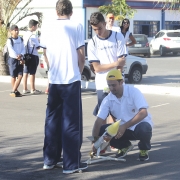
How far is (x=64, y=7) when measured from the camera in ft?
21.0

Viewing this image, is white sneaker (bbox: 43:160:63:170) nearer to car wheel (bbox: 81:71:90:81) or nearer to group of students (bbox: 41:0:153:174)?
group of students (bbox: 41:0:153:174)

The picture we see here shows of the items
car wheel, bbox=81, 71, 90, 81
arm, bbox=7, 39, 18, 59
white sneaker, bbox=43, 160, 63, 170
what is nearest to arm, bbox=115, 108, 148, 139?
white sneaker, bbox=43, 160, 63, 170

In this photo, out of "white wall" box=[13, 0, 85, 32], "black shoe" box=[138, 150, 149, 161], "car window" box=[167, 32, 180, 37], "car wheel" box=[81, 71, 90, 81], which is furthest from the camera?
"white wall" box=[13, 0, 85, 32]

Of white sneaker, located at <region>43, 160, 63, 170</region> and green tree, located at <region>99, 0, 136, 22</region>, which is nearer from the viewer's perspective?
white sneaker, located at <region>43, 160, 63, 170</region>

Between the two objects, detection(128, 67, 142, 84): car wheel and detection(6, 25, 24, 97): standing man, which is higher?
detection(6, 25, 24, 97): standing man

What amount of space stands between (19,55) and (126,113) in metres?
7.25

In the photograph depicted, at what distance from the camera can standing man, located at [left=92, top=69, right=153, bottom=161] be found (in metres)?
6.90

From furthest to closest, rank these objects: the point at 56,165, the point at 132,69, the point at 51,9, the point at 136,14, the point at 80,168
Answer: the point at 136,14 < the point at 51,9 < the point at 132,69 < the point at 56,165 < the point at 80,168

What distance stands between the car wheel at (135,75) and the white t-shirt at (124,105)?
10.2 m

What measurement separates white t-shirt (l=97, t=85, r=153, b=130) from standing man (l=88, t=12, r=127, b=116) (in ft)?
2.12

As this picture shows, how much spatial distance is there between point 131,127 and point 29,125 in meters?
3.36

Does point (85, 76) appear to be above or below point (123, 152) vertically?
above

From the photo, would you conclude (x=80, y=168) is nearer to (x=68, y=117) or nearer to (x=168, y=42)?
(x=68, y=117)

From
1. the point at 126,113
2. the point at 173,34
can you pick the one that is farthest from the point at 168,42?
the point at 126,113
